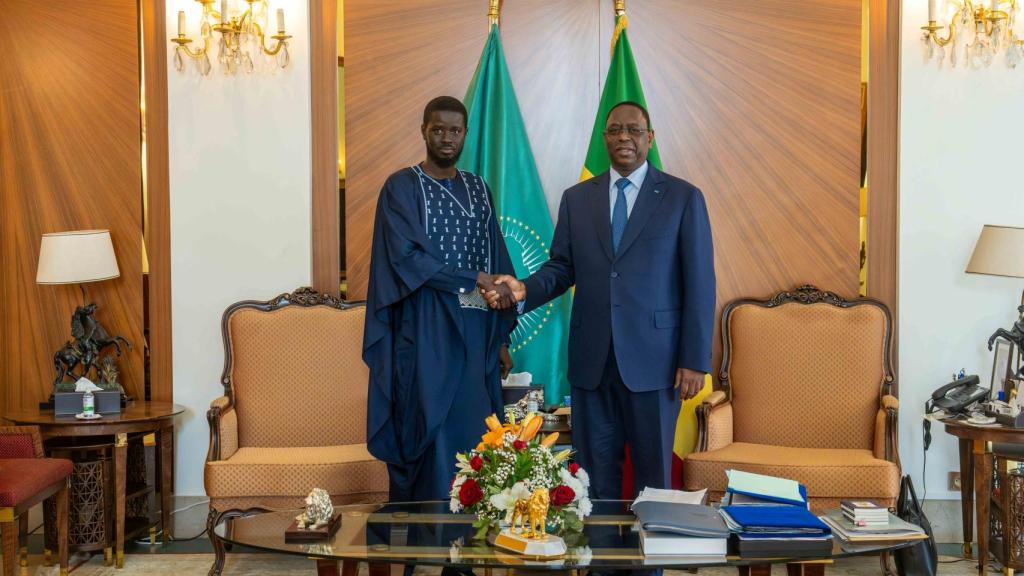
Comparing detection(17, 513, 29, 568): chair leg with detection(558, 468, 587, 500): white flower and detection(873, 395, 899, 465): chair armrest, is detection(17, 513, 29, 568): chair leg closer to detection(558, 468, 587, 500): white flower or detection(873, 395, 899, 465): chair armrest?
detection(558, 468, 587, 500): white flower

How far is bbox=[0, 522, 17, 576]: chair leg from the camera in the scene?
3.78m

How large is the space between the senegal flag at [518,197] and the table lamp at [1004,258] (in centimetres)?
191

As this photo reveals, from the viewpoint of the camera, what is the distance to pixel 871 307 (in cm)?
477

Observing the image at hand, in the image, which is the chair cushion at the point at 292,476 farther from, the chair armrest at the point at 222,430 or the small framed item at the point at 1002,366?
the small framed item at the point at 1002,366

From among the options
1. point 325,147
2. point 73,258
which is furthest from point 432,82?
point 73,258

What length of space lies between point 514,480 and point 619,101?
8.58 feet

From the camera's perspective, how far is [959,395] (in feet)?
14.6

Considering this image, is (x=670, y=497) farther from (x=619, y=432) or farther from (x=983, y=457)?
(x=983, y=457)

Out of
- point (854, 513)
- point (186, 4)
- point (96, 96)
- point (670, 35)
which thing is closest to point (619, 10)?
point (670, 35)

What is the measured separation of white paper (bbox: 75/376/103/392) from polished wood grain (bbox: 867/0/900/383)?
370 cm

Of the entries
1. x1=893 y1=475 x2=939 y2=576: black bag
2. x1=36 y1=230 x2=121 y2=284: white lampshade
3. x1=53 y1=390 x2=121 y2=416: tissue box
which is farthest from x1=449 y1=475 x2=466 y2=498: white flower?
x1=36 y1=230 x2=121 y2=284: white lampshade

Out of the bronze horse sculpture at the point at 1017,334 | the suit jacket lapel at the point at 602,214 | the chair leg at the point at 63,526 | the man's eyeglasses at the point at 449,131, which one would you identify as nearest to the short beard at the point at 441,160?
the man's eyeglasses at the point at 449,131

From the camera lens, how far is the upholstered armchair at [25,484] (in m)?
3.78

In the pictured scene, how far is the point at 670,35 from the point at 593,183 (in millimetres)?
1441
